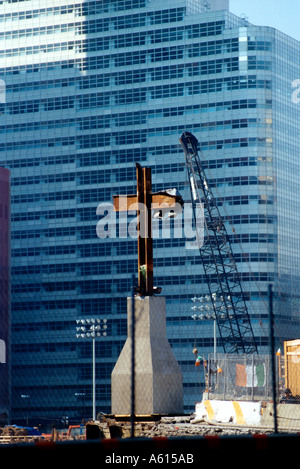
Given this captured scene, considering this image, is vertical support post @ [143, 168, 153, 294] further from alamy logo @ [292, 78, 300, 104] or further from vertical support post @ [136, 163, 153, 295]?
alamy logo @ [292, 78, 300, 104]

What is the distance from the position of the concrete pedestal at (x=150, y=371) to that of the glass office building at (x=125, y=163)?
115 m

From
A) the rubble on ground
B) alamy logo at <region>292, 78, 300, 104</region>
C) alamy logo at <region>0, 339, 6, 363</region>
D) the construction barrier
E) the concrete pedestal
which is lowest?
the rubble on ground

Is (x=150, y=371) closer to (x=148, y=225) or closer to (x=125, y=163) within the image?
(x=148, y=225)

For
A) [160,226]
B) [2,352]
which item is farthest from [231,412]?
[160,226]

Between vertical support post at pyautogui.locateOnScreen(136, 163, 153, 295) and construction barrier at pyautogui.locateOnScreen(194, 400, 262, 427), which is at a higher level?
vertical support post at pyautogui.locateOnScreen(136, 163, 153, 295)

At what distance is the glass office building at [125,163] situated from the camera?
155 metres

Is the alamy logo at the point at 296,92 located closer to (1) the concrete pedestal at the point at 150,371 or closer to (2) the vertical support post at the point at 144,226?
(2) the vertical support post at the point at 144,226

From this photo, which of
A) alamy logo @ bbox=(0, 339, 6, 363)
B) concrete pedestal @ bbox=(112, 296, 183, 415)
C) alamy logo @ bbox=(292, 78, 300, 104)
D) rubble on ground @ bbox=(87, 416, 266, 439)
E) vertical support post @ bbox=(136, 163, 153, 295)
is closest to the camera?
rubble on ground @ bbox=(87, 416, 266, 439)

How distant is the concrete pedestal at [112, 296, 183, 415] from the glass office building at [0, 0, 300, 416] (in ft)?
378

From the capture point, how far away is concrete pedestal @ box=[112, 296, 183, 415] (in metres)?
32.2

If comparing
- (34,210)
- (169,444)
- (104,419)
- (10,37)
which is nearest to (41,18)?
(10,37)

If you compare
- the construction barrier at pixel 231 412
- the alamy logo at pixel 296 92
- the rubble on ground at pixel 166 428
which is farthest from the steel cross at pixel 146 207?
the alamy logo at pixel 296 92

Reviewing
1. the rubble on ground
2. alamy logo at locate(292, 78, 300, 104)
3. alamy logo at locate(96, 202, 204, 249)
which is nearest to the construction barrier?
the rubble on ground

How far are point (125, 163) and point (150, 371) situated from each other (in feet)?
430
